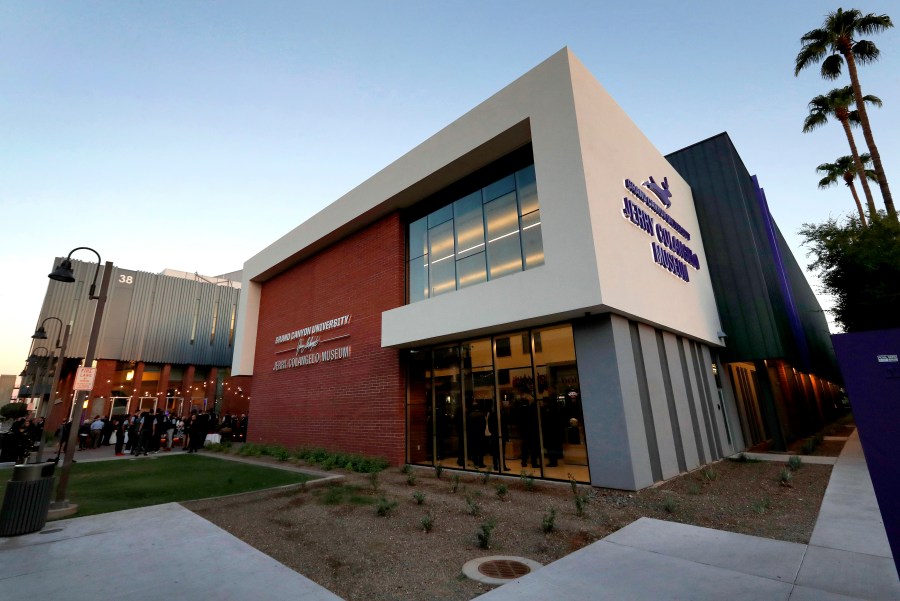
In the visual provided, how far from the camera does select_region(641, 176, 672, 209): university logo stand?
13784mm

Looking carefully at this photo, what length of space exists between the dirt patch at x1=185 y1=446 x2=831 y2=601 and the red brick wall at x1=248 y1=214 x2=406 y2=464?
366cm

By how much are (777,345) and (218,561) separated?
19.2 meters

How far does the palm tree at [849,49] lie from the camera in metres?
18.6

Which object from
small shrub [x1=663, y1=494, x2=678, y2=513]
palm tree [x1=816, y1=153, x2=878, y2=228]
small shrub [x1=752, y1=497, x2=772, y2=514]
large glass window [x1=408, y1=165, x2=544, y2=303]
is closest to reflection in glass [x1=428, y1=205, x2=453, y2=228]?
large glass window [x1=408, y1=165, x2=544, y2=303]

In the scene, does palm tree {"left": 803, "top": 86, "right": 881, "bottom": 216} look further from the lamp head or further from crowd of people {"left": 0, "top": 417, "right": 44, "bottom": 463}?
crowd of people {"left": 0, "top": 417, "right": 44, "bottom": 463}

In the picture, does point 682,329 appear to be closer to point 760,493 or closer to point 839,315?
point 760,493

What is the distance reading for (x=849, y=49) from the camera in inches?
763

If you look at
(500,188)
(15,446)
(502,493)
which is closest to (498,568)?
(502,493)

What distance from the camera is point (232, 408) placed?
3872 centimetres

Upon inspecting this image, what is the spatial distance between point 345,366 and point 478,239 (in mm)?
7597

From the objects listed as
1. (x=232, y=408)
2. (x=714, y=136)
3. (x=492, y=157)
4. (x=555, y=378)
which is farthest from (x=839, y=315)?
(x=232, y=408)

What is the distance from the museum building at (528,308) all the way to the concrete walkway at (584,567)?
3.63m

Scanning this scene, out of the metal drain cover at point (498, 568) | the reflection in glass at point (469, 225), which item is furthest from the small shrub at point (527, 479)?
the reflection in glass at point (469, 225)

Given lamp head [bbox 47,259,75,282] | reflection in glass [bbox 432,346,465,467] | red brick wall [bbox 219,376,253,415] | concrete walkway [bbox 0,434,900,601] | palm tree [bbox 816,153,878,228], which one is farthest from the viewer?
red brick wall [bbox 219,376,253,415]
